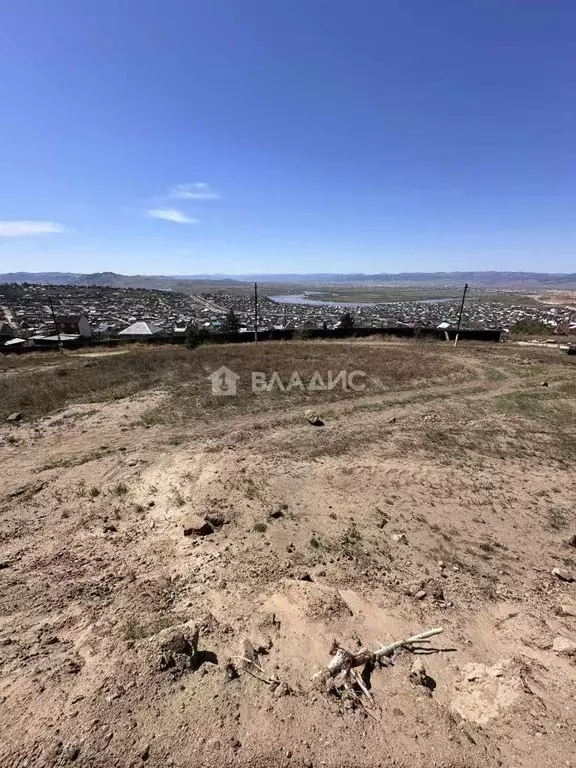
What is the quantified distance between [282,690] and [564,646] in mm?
3274

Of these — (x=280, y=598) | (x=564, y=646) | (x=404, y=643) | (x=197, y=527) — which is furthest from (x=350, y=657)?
(x=197, y=527)

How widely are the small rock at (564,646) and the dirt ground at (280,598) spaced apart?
0.02 metres

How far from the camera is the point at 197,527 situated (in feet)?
18.8

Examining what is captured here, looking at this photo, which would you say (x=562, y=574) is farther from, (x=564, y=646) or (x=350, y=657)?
(x=350, y=657)

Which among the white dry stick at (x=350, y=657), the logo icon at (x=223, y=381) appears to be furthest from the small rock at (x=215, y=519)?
the logo icon at (x=223, y=381)

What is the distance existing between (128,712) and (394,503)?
16.7 ft

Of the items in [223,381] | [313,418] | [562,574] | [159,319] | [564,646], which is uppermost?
[564,646]

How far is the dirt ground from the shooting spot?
9.94 ft

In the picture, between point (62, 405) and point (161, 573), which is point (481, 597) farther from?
point (62, 405)

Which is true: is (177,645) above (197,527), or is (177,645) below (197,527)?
above

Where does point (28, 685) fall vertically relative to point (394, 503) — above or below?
above

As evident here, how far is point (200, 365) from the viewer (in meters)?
18.8

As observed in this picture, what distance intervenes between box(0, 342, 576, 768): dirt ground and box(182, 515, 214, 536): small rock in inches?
0.9

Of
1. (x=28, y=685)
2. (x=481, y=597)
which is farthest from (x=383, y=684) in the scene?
(x=28, y=685)
